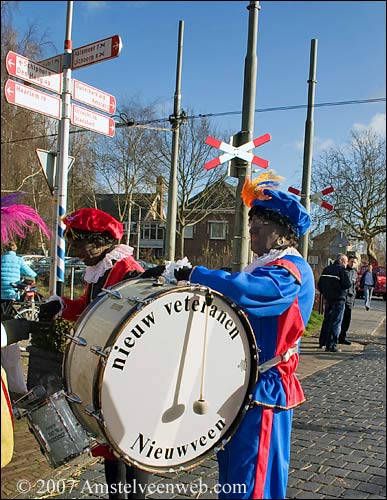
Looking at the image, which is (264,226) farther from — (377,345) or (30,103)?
(377,345)

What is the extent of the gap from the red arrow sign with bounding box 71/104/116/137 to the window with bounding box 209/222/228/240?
37460 millimetres

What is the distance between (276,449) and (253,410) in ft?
0.63

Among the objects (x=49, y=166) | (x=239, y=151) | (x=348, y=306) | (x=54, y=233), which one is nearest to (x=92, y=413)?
(x=54, y=233)

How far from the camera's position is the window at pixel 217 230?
4325 centimetres

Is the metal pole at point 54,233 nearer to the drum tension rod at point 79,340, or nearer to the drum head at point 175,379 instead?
the drum tension rod at point 79,340

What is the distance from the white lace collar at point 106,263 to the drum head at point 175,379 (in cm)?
97

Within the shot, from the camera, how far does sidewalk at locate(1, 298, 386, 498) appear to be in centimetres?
341

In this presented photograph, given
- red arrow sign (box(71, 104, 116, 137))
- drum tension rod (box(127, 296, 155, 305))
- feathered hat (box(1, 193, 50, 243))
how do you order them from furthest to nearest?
red arrow sign (box(71, 104, 116, 137)) → drum tension rod (box(127, 296, 155, 305)) → feathered hat (box(1, 193, 50, 243))

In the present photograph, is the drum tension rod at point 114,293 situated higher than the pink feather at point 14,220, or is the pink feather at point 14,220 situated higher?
the pink feather at point 14,220

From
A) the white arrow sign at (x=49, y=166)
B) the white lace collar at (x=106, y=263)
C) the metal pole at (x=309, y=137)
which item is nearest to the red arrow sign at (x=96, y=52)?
the white arrow sign at (x=49, y=166)

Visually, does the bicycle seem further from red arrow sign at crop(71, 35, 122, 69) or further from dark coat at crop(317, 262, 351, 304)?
dark coat at crop(317, 262, 351, 304)

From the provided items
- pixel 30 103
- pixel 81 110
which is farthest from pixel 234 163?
pixel 30 103

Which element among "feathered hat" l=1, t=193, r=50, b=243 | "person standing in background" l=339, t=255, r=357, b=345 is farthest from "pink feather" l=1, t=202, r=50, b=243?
"person standing in background" l=339, t=255, r=357, b=345

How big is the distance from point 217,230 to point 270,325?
41.8 m
